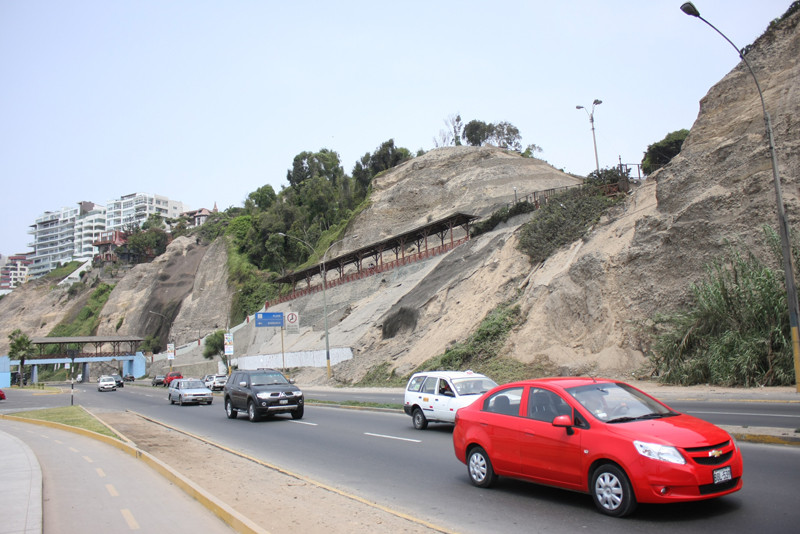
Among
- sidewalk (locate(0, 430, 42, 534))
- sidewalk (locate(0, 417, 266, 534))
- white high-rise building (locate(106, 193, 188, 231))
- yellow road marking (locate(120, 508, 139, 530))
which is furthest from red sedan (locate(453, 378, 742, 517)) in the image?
white high-rise building (locate(106, 193, 188, 231))

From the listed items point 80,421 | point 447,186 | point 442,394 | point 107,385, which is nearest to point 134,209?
point 447,186

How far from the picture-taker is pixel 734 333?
19547 mm

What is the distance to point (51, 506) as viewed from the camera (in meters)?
8.19

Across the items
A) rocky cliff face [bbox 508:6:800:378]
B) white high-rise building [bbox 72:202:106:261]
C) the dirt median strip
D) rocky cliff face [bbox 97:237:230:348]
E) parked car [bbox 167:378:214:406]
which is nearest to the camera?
the dirt median strip

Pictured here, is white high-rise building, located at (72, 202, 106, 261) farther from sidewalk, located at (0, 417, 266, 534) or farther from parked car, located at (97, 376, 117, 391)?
sidewalk, located at (0, 417, 266, 534)

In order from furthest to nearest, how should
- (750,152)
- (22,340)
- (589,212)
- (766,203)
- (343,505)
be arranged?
1. (22,340)
2. (589,212)
3. (750,152)
4. (766,203)
5. (343,505)

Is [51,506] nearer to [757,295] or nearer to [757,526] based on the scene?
[757,526]

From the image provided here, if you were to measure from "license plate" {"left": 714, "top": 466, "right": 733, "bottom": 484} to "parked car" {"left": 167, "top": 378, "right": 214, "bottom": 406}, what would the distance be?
27110 mm

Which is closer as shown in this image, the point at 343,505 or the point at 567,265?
the point at 343,505

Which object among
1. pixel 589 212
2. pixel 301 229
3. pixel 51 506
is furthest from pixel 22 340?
pixel 51 506

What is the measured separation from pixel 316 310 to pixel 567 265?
121 feet

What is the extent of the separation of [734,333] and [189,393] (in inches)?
952

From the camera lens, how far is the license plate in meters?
6.12

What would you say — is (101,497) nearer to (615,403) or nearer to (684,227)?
(615,403)
